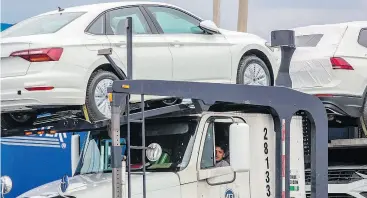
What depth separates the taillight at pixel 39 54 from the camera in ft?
17.3

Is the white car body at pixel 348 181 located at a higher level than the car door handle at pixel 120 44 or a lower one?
lower

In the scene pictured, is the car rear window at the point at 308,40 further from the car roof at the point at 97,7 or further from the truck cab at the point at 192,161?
the truck cab at the point at 192,161

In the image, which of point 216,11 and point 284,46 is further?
point 216,11

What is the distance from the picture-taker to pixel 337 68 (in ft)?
24.6

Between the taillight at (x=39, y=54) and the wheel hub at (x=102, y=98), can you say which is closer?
the taillight at (x=39, y=54)

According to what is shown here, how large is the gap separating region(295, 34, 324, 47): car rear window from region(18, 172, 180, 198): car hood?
372cm

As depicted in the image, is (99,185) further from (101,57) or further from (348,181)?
(348,181)

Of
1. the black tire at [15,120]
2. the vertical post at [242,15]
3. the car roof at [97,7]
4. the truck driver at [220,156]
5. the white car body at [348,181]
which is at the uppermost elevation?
the vertical post at [242,15]

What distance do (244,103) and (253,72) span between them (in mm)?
2215

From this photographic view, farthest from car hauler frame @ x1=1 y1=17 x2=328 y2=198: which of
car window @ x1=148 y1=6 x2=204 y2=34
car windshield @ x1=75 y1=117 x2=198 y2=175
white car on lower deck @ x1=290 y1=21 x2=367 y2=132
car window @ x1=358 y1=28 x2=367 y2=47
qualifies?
car window @ x1=358 y1=28 x2=367 y2=47

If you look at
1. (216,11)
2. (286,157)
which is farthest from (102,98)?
(216,11)

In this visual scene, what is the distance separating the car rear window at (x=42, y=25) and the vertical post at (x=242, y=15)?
4275mm

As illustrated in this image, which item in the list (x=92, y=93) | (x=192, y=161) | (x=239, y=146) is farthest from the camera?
(x=92, y=93)

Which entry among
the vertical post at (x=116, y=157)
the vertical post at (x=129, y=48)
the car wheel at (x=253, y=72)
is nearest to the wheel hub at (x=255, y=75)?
the car wheel at (x=253, y=72)
